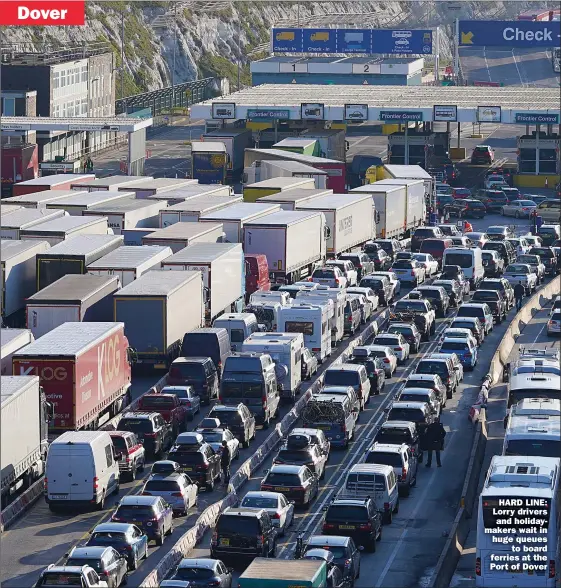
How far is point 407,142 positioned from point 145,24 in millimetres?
74662

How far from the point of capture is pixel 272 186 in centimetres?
7838

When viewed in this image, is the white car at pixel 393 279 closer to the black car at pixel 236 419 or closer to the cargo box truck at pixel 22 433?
the black car at pixel 236 419

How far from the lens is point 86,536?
34656 mm

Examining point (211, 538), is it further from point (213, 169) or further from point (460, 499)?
point (213, 169)

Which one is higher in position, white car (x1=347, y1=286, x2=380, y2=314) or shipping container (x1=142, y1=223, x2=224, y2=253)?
shipping container (x1=142, y1=223, x2=224, y2=253)

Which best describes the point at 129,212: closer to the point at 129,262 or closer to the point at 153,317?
the point at 129,262

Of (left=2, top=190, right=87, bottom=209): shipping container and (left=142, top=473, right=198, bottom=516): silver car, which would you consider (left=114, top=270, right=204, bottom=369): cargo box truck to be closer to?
(left=142, top=473, right=198, bottom=516): silver car

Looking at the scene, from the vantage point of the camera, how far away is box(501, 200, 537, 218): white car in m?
89.6

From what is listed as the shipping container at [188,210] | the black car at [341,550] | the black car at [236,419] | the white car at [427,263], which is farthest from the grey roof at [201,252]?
the black car at [341,550]

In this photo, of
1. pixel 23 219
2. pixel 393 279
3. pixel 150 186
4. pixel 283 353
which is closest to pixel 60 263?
pixel 23 219

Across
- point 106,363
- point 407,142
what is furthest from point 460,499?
point 407,142

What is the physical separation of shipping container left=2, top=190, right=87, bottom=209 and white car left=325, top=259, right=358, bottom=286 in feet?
38.6

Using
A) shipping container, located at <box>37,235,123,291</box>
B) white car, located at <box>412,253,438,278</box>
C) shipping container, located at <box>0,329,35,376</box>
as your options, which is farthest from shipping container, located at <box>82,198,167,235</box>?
shipping container, located at <box>0,329,35,376</box>

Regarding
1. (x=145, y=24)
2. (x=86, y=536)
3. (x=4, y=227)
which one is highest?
(x=145, y=24)
